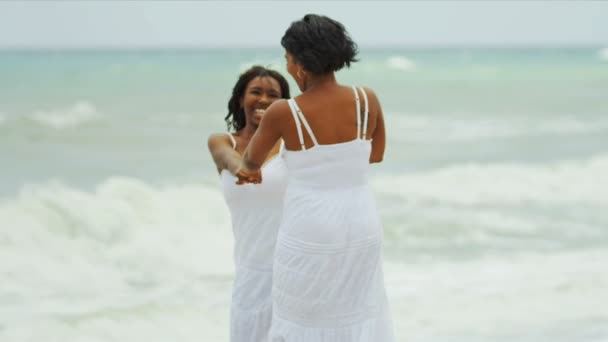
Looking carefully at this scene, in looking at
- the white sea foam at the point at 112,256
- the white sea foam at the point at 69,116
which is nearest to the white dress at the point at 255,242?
the white sea foam at the point at 112,256

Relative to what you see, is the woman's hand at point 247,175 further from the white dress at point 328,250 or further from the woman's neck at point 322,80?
the woman's neck at point 322,80

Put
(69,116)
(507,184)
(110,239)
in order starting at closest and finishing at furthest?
(110,239)
(507,184)
(69,116)

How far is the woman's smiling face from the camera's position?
2.40 meters

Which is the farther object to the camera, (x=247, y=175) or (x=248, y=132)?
(x=248, y=132)

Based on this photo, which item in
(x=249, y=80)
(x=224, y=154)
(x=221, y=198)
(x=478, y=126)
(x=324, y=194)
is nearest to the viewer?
(x=324, y=194)

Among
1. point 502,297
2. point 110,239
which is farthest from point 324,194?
point 110,239

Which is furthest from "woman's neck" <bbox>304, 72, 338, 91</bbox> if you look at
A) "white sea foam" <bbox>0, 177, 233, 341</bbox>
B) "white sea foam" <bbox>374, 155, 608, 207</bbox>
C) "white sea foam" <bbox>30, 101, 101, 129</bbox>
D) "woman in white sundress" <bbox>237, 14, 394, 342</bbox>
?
"white sea foam" <bbox>30, 101, 101, 129</bbox>

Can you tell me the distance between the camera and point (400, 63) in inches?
489

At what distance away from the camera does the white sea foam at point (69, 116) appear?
29.5 feet

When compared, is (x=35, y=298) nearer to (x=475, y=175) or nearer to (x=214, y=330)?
(x=214, y=330)

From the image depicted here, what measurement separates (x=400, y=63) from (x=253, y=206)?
10.3 metres

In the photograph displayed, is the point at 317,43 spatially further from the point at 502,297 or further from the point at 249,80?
the point at 502,297

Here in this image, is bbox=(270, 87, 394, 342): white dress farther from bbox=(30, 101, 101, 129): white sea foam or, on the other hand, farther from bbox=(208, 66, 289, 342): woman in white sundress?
bbox=(30, 101, 101, 129): white sea foam

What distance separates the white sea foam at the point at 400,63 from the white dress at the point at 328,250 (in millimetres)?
10151
